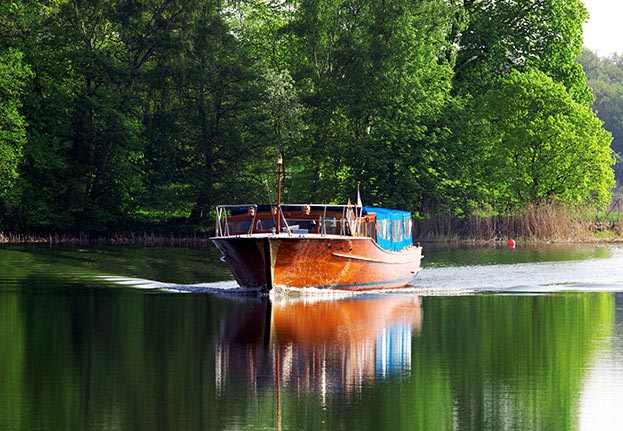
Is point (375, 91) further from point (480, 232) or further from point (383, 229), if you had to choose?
point (383, 229)

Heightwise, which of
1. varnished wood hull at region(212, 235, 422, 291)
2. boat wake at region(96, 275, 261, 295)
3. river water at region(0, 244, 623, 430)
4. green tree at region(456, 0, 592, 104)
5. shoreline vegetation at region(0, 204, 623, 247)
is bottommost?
river water at region(0, 244, 623, 430)

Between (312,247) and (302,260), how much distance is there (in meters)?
0.49

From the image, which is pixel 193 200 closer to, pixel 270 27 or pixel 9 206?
pixel 9 206

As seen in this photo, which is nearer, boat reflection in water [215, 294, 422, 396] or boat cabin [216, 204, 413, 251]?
boat reflection in water [215, 294, 422, 396]

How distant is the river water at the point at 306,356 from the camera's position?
54.2 feet

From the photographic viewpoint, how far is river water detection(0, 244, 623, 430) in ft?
54.2

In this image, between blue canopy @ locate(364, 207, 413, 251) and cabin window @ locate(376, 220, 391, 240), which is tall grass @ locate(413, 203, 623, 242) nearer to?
blue canopy @ locate(364, 207, 413, 251)

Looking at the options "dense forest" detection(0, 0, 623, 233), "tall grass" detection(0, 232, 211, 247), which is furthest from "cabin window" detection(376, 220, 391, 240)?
"dense forest" detection(0, 0, 623, 233)

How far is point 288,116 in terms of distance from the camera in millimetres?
78500

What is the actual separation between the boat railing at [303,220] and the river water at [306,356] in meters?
2.23

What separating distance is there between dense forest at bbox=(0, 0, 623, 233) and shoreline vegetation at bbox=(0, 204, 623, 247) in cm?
109

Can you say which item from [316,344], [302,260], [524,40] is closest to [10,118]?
[524,40]

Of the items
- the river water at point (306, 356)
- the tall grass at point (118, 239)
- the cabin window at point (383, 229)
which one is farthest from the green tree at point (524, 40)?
the river water at point (306, 356)

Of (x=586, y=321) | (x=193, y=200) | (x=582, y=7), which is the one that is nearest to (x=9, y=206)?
(x=193, y=200)
